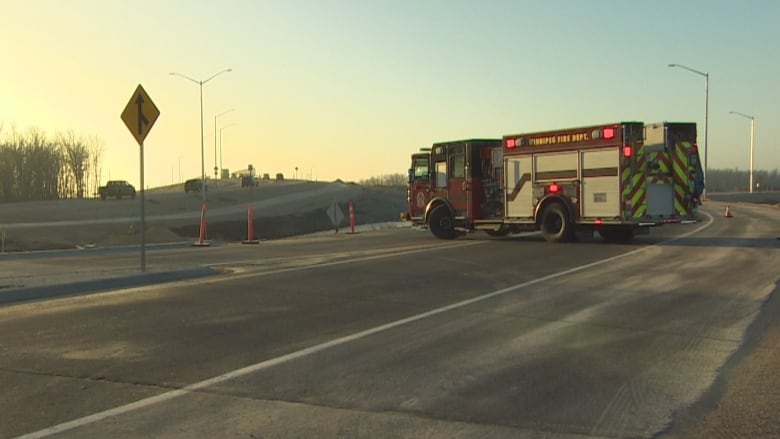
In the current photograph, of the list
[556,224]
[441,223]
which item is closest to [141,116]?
[556,224]

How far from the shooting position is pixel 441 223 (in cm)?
2372

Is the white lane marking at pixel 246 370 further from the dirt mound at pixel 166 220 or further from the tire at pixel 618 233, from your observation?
the dirt mound at pixel 166 220

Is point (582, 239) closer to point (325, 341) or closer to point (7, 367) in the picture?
point (325, 341)

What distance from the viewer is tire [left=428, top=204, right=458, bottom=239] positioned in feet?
77.2

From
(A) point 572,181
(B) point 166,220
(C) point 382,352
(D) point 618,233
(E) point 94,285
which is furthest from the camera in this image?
(B) point 166,220

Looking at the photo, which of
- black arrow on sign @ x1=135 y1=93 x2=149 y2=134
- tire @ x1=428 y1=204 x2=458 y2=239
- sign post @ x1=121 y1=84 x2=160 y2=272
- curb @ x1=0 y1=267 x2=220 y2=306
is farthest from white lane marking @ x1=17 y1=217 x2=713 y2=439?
tire @ x1=428 y1=204 x2=458 y2=239

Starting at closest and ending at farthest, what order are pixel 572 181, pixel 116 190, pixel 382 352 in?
pixel 382 352, pixel 572 181, pixel 116 190

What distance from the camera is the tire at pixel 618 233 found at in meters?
20.5

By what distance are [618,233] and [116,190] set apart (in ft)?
201

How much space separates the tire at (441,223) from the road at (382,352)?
32.2 ft

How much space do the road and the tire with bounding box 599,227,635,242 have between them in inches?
261

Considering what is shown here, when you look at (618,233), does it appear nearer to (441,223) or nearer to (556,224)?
(556,224)

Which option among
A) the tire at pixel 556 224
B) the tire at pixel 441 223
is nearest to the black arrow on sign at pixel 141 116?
the tire at pixel 556 224

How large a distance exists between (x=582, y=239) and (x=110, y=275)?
14137 millimetres
